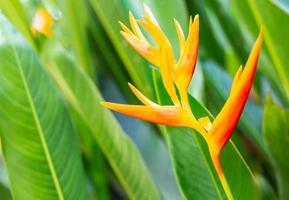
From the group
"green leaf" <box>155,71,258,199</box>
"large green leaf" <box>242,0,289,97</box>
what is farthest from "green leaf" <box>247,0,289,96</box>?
"green leaf" <box>155,71,258,199</box>

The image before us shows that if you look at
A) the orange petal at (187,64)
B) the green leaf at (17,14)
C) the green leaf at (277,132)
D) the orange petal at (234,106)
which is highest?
the green leaf at (17,14)

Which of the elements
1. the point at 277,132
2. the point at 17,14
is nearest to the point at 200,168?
the point at 277,132

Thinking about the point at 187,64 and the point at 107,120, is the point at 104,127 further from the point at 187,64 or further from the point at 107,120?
the point at 187,64

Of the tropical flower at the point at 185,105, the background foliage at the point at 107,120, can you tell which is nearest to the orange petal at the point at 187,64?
the tropical flower at the point at 185,105

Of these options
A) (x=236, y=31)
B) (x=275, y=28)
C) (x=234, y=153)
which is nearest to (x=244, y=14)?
(x=236, y=31)

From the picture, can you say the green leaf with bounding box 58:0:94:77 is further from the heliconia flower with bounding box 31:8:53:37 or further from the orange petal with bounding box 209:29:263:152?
the orange petal with bounding box 209:29:263:152

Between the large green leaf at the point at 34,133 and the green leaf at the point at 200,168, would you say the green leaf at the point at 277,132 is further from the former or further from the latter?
the large green leaf at the point at 34,133
